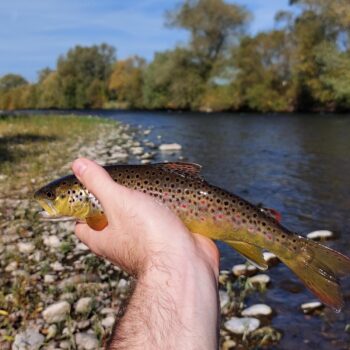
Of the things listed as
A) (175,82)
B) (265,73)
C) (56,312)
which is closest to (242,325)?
(56,312)

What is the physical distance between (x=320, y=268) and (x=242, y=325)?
8.76ft

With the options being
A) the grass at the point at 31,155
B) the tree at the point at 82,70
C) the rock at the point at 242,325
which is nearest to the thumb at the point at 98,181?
the rock at the point at 242,325

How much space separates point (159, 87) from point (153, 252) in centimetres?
8092

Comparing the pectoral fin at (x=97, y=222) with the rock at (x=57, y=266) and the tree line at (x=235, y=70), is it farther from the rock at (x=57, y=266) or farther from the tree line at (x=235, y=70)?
the tree line at (x=235, y=70)

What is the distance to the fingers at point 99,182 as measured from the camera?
9.57 ft

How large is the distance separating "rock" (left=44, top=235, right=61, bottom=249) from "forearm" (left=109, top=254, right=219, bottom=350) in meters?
5.34

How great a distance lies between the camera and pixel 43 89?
113562 mm

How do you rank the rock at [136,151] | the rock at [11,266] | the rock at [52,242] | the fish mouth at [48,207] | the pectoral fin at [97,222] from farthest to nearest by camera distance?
the rock at [136,151] → the rock at [52,242] → the rock at [11,266] → the fish mouth at [48,207] → the pectoral fin at [97,222]

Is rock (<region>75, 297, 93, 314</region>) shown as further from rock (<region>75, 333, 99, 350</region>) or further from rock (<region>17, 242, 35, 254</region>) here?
rock (<region>17, 242, 35, 254</region>)

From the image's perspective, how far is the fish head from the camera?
348 cm

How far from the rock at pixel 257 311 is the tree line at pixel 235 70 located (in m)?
49.1

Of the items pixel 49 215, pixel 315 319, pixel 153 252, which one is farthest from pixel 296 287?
pixel 153 252

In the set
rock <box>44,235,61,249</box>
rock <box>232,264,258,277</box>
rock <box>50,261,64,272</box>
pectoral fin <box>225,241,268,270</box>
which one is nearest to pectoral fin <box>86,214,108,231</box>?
pectoral fin <box>225,241,268,270</box>

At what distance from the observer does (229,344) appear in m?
5.25
